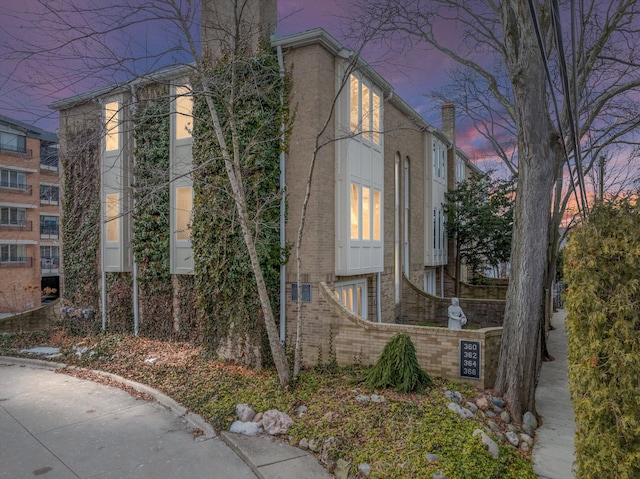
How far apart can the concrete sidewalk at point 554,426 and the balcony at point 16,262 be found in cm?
3304

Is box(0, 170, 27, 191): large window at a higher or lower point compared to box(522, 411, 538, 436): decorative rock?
higher

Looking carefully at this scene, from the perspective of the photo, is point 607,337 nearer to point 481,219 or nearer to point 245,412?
point 245,412

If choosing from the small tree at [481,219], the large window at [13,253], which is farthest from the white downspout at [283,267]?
the large window at [13,253]

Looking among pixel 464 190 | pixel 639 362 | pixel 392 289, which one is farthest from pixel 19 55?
pixel 464 190

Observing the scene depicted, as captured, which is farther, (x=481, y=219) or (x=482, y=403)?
(x=481, y=219)

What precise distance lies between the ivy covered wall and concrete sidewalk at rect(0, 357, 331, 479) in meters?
2.30

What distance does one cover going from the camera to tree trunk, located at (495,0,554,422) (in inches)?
285

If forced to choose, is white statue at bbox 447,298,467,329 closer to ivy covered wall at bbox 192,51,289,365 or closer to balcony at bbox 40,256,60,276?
ivy covered wall at bbox 192,51,289,365

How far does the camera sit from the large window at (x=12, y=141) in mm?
28417

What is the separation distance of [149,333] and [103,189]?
508 centimetres

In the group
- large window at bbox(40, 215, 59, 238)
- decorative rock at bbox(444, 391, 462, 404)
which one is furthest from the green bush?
large window at bbox(40, 215, 59, 238)

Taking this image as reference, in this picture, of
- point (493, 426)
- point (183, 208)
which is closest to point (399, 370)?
point (493, 426)

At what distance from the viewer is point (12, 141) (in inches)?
1144

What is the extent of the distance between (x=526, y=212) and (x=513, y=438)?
3886 mm
